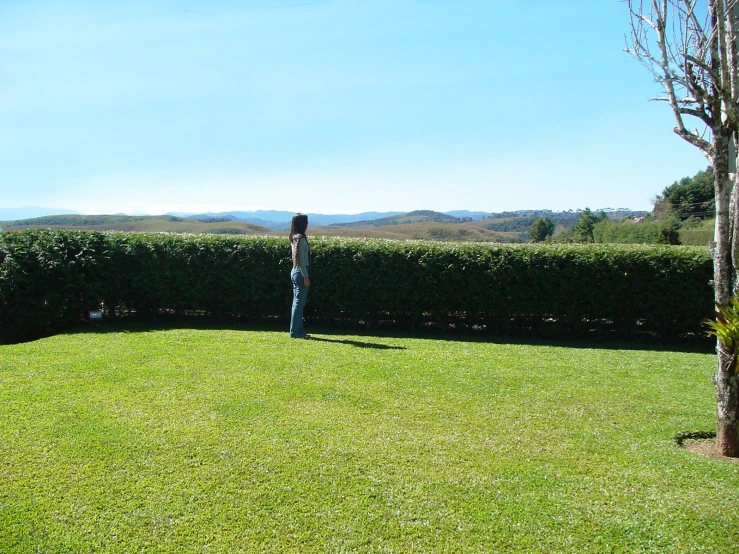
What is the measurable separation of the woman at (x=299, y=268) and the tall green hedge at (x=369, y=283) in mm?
1516

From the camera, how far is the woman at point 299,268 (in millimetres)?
9188

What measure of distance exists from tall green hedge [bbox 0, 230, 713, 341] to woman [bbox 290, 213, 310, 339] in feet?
4.97

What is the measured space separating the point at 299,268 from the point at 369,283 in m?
1.97

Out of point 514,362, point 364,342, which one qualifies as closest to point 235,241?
point 364,342

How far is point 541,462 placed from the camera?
4414 mm

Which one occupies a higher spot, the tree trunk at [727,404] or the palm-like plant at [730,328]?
the palm-like plant at [730,328]

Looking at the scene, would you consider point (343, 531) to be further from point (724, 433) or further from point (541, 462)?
point (724, 433)

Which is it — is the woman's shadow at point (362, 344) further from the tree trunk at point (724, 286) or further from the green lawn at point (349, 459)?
the tree trunk at point (724, 286)

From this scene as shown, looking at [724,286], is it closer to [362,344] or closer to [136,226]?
[362,344]

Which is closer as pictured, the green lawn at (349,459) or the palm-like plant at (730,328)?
the green lawn at (349,459)

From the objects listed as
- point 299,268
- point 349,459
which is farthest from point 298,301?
point 349,459

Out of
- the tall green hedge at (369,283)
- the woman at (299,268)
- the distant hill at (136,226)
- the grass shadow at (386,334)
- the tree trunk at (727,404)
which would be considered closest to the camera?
the tree trunk at (727,404)

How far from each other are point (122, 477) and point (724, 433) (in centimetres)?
508

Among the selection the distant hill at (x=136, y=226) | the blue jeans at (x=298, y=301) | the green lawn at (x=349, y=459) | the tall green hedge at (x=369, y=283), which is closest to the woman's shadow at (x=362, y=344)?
the blue jeans at (x=298, y=301)
